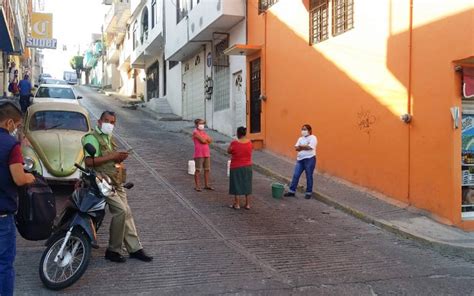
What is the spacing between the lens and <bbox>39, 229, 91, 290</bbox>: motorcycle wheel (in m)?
5.12

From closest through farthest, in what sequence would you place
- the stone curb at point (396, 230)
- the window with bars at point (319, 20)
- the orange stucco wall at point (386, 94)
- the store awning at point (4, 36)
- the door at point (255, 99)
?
1. the stone curb at point (396, 230)
2. the orange stucco wall at point (386, 94)
3. the window with bars at point (319, 20)
4. the store awning at point (4, 36)
5. the door at point (255, 99)

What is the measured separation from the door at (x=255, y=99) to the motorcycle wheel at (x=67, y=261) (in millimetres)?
11382

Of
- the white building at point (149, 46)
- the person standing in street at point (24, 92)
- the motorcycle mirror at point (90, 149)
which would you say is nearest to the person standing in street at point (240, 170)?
the motorcycle mirror at point (90, 149)

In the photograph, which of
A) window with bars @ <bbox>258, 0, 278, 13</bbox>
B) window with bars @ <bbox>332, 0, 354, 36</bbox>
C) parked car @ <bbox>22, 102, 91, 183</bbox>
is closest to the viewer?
parked car @ <bbox>22, 102, 91, 183</bbox>

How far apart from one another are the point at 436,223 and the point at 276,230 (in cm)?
274

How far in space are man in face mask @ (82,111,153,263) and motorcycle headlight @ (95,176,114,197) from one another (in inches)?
5.9

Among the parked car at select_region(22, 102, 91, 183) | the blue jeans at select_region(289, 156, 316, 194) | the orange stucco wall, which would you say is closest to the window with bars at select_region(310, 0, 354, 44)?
the orange stucco wall

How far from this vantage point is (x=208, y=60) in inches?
830

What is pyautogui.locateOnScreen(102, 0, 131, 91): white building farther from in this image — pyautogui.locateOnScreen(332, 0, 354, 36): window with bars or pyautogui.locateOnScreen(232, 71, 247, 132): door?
pyautogui.locateOnScreen(332, 0, 354, 36): window with bars

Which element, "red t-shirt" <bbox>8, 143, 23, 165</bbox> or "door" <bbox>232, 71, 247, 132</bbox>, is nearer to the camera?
"red t-shirt" <bbox>8, 143, 23, 165</bbox>

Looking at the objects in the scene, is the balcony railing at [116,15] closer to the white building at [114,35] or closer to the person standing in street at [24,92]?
the white building at [114,35]

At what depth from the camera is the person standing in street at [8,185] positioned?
4.16 metres

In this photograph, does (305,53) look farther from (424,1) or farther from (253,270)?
(253,270)

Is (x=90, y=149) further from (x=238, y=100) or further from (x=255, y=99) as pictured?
(x=238, y=100)
